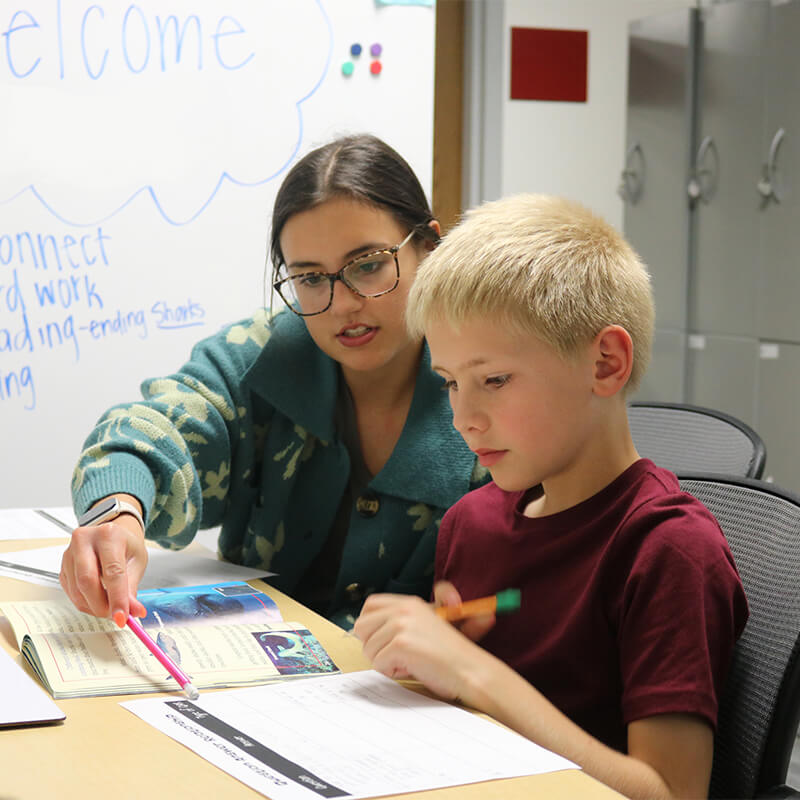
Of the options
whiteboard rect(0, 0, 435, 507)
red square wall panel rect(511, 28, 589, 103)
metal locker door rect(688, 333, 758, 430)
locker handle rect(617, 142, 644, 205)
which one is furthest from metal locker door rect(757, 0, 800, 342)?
whiteboard rect(0, 0, 435, 507)

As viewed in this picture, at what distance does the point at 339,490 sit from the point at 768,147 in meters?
2.19

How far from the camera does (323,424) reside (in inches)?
48.8

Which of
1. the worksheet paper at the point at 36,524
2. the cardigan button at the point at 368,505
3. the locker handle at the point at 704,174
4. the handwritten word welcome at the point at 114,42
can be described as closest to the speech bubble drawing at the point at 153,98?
the handwritten word welcome at the point at 114,42

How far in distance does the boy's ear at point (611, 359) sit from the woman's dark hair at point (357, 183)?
0.38 metres

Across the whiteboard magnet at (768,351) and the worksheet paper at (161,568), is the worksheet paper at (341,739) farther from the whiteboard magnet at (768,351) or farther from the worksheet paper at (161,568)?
the whiteboard magnet at (768,351)

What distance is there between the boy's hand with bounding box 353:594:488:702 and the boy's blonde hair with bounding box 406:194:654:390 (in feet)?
0.85

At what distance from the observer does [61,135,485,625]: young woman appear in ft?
3.86

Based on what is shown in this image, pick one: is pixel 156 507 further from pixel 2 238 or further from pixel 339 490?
pixel 2 238

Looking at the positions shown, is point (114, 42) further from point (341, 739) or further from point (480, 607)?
point (341, 739)

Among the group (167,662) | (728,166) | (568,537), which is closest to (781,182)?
(728,166)

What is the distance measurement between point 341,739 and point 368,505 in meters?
0.52

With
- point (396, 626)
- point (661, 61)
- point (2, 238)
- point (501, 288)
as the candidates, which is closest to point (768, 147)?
point (661, 61)

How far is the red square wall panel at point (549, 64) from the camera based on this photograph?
330 cm

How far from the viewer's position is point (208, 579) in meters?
1.15
